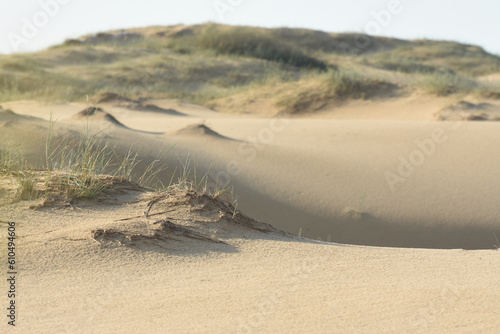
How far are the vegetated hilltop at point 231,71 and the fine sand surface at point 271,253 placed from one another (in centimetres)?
570

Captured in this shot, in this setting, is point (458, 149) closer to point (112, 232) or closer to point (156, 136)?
point (156, 136)

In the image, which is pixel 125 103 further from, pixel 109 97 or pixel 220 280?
pixel 220 280

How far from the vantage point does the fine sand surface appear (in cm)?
198

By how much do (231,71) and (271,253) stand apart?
499 inches

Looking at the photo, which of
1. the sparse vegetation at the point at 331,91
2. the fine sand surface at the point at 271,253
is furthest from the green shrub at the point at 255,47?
the fine sand surface at the point at 271,253

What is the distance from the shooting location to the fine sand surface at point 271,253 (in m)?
1.98

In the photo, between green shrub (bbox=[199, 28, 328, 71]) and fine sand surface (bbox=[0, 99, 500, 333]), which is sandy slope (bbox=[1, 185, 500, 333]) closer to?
fine sand surface (bbox=[0, 99, 500, 333])

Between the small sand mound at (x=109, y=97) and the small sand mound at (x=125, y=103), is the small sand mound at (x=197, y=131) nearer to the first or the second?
the small sand mound at (x=125, y=103)

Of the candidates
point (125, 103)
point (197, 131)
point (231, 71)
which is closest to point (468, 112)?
point (197, 131)

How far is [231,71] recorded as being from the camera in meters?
15.0

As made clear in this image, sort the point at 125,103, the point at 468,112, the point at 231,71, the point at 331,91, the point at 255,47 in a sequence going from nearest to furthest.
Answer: the point at 468,112 → the point at 125,103 → the point at 331,91 → the point at 231,71 → the point at 255,47

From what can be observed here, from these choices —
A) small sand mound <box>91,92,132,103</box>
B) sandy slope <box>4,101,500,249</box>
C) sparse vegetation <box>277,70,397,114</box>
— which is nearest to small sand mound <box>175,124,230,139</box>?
sandy slope <box>4,101,500,249</box>

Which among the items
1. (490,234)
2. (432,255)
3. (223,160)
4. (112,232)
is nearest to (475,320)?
(432,255)

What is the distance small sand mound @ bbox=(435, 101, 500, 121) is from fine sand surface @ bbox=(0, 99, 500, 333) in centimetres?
370
